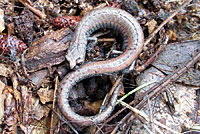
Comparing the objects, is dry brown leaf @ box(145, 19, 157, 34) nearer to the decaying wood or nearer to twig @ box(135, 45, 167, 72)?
twig @ box(135, 45, 167, 72)

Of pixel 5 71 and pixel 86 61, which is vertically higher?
pixel 5 71

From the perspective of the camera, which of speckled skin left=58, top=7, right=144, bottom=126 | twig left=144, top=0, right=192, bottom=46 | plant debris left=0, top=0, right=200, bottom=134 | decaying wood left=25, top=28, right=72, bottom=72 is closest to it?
plant debris left=0, top=0, right=200, bottom=134

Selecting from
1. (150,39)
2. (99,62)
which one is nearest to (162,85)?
(150,39)

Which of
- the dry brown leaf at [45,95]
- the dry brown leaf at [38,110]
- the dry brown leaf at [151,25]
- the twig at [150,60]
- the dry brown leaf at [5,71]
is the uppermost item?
the dry brown leaf at [151,25]

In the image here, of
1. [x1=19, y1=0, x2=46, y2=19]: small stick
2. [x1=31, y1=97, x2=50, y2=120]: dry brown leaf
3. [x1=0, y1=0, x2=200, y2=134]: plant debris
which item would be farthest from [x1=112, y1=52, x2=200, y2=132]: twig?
[x1=19, y1=0, x2=46, y2=19]: small stick

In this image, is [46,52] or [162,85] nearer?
[162,85]

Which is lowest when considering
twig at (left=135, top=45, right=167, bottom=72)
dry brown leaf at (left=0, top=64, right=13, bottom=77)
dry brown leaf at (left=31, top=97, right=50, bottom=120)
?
dry brown leaf at (left=31, top=97, right=50, bottom=120)

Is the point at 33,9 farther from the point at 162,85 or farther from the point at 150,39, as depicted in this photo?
the point at 162,85

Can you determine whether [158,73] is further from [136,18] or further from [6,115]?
[6,115]

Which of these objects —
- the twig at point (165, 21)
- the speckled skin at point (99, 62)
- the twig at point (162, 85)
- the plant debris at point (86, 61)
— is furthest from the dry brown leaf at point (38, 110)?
the twig at point (165, 21)

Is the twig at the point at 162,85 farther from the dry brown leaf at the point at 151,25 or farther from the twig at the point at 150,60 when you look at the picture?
the dry brown leaf at the point at 151,25
